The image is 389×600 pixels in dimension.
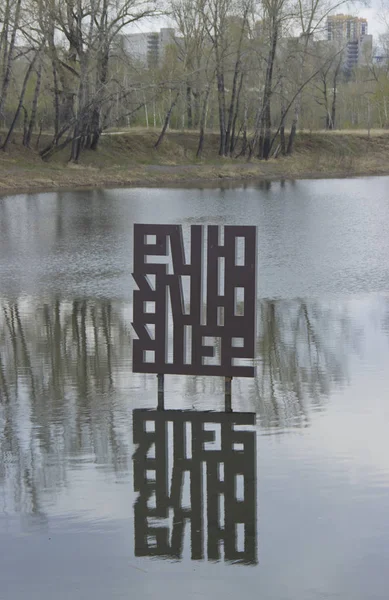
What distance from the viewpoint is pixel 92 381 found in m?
8.05

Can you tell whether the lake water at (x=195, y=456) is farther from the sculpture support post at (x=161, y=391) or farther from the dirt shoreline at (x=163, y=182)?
the dirt shoreline at (x=163, y=182)

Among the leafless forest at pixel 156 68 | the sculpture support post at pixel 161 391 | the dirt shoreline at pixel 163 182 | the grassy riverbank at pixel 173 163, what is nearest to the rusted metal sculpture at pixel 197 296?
the sculpture support post at pixel 161 391

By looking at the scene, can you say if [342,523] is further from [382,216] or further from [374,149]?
[374,149]

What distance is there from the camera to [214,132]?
160 feet

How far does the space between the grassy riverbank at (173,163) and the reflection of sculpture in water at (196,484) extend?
24665 mm

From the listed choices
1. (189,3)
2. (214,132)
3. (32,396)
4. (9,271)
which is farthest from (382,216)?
(214,132)

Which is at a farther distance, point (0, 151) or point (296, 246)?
point (0, 151)

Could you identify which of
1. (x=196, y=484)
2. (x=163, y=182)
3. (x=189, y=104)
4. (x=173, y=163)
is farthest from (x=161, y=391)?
(x=189, y=104)

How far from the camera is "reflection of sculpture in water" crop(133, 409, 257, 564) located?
493cm

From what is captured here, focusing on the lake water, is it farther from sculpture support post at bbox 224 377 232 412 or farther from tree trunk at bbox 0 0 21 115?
tree trunk at bbox 0 0 21 115

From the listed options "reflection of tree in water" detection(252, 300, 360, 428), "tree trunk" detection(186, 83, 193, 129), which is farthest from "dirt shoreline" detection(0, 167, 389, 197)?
"reflection of tree in water" detection(252, 300, 360, 428)

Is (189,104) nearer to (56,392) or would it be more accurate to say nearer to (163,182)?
(163,182)

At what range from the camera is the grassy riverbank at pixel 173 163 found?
112 ft

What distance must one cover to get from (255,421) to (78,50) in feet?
106
